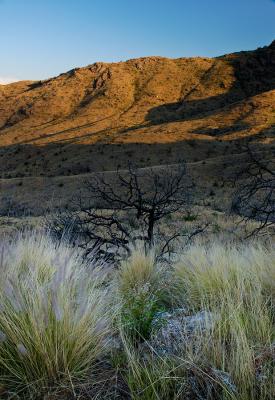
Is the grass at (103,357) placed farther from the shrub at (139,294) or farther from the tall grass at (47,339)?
the shrub at (139,294)

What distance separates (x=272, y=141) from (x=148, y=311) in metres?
46.2

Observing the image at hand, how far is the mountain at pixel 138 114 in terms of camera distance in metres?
52.0

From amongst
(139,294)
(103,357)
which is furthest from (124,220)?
(103,357)

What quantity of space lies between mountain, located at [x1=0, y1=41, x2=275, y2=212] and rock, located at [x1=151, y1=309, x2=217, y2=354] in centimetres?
4042

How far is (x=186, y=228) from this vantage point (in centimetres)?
1900

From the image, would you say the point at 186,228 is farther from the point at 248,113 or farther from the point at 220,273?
the point at 248,113

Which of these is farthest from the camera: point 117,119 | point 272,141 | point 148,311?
point 117,119

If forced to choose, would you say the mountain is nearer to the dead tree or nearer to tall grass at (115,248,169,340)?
the dead tree

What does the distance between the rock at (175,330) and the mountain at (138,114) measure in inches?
1591

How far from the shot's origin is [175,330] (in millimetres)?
2906

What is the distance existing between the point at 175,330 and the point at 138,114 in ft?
241

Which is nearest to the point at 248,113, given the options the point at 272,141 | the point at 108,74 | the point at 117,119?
the point at 272,141

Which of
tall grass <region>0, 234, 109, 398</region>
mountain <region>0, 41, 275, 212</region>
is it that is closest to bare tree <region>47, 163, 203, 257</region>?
tall grass <region>0, 234, 109, 398</region>

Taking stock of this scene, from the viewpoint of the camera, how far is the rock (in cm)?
248
